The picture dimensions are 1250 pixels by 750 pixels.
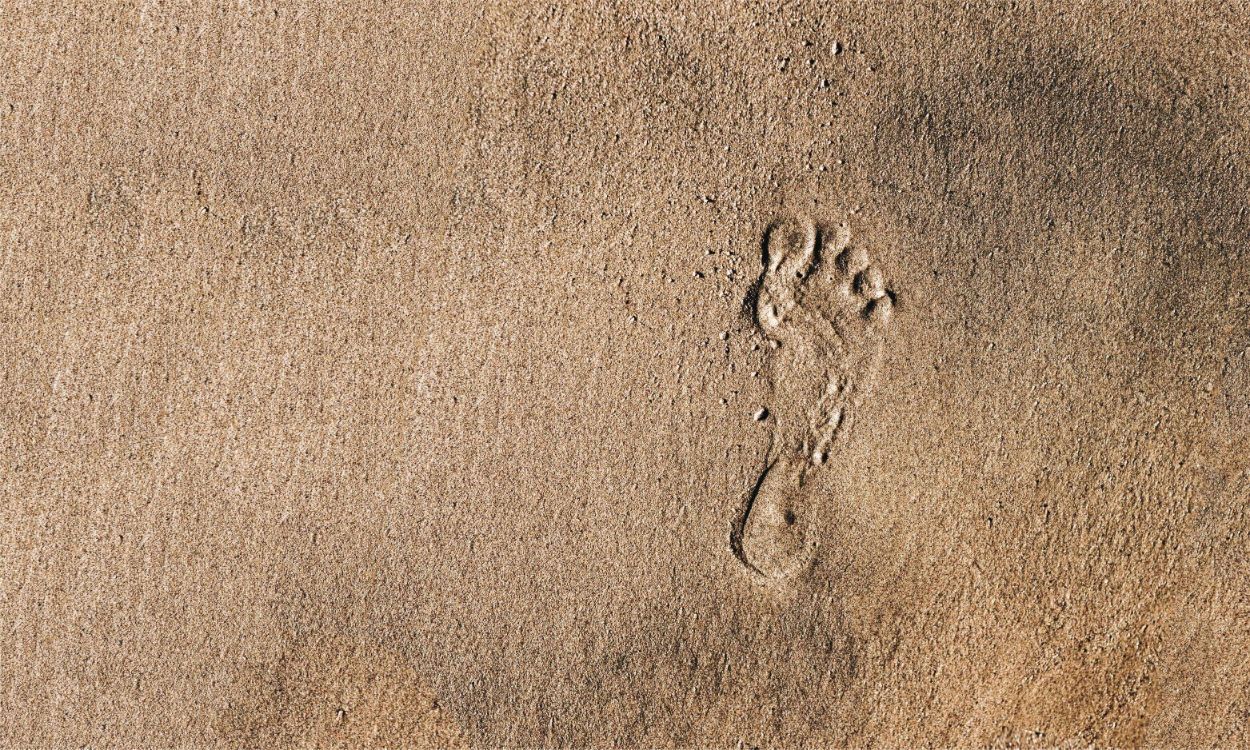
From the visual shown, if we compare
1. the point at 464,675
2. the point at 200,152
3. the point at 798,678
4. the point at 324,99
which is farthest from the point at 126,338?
the point at 798,678

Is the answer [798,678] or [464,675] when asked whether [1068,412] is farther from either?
[464,675]

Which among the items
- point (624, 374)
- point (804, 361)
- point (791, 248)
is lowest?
point (624, 374)

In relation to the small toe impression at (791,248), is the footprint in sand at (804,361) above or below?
below

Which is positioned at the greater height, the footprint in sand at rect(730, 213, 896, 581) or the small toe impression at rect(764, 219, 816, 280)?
the small toe impression at rect(764, 219, 816, 280)

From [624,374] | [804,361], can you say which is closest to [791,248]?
[804,361]

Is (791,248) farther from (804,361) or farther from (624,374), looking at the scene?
(624,374)
